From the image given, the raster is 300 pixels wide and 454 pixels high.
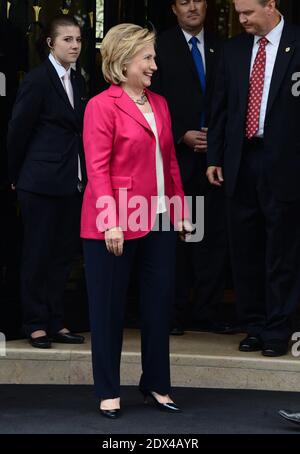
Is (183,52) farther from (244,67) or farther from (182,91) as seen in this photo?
(244,67)

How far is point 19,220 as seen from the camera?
331 inches

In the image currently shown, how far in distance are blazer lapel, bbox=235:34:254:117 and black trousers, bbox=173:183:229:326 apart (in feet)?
2.44

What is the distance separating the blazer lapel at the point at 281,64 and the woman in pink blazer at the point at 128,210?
85 cm

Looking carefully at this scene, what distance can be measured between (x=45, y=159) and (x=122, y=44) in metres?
1.33

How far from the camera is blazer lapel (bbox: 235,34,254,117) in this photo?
7.75 m

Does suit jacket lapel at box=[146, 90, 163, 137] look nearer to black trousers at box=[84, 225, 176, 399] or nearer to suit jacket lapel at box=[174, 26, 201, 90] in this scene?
black trousers at box=[84, 225, 176, 399]

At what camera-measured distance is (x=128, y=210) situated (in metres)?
6.77

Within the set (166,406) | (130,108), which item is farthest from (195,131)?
(166,406)

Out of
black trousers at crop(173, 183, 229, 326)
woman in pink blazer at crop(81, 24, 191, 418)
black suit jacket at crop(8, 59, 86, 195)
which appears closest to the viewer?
woman in pink blazer at crop(81, 24, 191, 418)

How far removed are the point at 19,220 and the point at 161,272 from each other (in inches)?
66.1

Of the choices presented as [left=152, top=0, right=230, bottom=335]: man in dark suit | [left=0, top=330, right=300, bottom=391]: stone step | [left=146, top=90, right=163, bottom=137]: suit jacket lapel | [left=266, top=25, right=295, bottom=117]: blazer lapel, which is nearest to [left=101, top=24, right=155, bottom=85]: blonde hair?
[left=146, top=90, right=163, bottom=137]: suit jacket lapel

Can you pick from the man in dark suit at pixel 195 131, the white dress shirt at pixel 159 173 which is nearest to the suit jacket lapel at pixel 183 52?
the man in dark suit at pixel 195 131

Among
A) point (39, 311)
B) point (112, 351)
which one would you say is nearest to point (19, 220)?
point (39, 311)

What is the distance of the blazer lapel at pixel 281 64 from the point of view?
7.64 m
